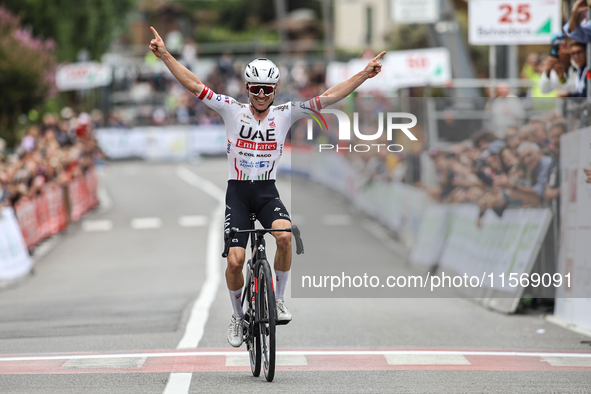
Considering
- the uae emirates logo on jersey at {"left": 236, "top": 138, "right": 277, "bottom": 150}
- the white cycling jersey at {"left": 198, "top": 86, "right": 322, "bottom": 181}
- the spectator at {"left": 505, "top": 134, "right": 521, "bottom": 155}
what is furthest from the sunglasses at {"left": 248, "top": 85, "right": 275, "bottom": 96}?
the spectator at {"left": 505, "top": 134, "right": 521, "bottom": 155}

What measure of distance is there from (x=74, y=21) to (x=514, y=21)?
97.0ft

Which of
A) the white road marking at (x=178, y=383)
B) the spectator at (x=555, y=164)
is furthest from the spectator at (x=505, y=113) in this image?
the white road marking at (x=178, y=383)

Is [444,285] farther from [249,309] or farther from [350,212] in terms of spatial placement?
[350,212]

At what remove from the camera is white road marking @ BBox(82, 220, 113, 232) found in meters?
24.5

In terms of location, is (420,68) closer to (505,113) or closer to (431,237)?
(431,237)

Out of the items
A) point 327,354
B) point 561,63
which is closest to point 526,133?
point 561,63

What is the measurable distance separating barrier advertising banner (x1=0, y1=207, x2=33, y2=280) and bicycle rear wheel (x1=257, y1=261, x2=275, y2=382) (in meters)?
9.38

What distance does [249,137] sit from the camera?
7934 millimetres

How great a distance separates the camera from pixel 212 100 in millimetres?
7926

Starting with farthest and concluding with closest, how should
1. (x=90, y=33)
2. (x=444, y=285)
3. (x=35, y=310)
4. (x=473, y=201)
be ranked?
(x=90, y=33)
(x=473, y=201)
(x=35, y=310)
(x=444, y=285)

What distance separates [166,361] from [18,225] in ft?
34.6

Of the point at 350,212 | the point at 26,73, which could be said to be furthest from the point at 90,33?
the point at 350,212

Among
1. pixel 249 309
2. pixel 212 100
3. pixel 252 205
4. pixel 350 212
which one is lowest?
pixel 350 212

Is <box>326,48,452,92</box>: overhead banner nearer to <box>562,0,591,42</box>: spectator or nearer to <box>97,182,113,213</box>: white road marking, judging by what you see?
<box>97,182,113,213</box>: white road marking
